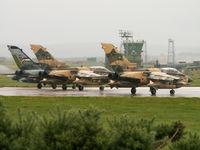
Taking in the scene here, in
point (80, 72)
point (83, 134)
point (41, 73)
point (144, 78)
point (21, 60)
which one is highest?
point (21, 60)

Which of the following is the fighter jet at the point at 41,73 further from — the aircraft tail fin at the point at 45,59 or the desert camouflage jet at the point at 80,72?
the aircraft tail fin at the point at 45,59

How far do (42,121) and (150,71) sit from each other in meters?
34.9

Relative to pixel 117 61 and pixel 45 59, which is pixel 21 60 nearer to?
pixel 45 59

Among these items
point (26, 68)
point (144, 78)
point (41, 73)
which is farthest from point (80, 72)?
point (144, 78)

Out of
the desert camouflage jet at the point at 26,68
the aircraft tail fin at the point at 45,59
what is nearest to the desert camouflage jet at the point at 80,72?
the aircraft tail fin at the point at 45,59

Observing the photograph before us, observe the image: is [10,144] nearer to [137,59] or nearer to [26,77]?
[26,77]

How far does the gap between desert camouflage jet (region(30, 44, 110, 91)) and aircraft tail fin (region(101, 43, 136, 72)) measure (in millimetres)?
4325

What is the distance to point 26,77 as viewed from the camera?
163 feet

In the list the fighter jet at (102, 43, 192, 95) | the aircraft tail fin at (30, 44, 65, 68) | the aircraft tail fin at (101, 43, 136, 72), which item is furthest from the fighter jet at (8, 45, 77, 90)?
the fighter jet at (102, 43, 192, 95)

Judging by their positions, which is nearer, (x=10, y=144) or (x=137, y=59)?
(x=10, y=144)

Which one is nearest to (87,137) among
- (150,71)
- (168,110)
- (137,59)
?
(168,110)

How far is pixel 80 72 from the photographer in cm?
4888

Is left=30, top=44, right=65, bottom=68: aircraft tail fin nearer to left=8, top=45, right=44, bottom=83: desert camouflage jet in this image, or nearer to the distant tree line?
left=8, top=45, right=44, bottom=83: desert camouflage jet

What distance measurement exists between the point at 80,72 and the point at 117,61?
22.9 ft
